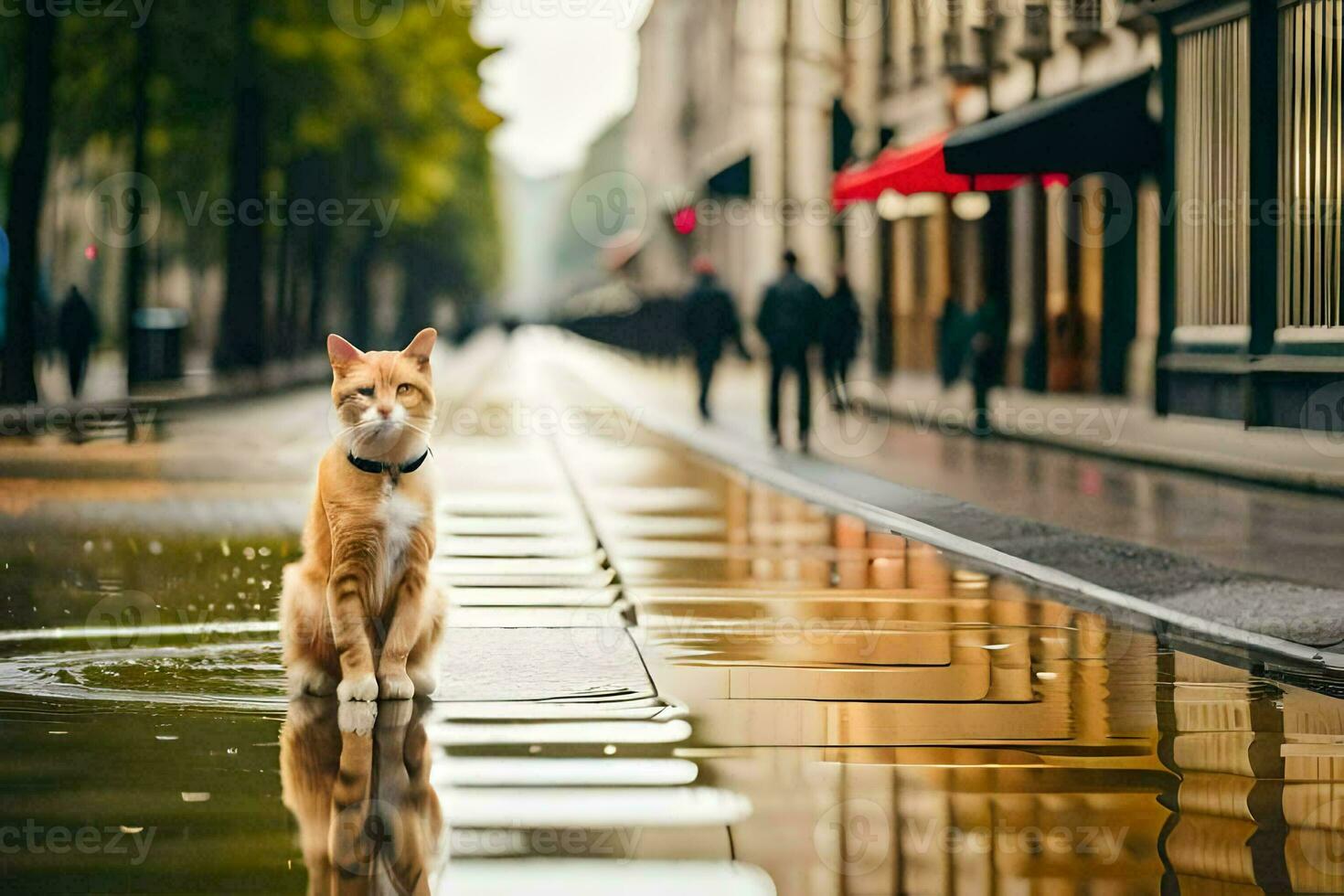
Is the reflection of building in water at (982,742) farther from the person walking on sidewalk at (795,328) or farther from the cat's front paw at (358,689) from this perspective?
the person walking on sidewalk at (795,328)

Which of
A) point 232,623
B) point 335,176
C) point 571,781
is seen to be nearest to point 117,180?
point 335,176

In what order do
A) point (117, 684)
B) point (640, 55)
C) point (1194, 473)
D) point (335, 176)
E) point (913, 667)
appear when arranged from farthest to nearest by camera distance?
1. point (640, 55)
2. point (335, 176)
3. point (1194, 473)
4. point (913, 667)
5. point (117, 684)

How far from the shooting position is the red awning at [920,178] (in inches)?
1249

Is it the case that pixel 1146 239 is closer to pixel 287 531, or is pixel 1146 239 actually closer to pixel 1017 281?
pixel 1017 281

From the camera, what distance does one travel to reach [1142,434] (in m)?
26.1

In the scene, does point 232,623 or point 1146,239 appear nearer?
point 232,623

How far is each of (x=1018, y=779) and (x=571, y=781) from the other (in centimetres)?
133

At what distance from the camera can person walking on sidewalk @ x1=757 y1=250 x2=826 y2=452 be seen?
26.5m

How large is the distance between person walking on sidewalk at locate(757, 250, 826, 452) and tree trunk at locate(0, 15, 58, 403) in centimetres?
1183

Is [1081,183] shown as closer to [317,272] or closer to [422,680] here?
[422,680]

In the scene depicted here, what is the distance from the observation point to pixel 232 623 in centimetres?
1127

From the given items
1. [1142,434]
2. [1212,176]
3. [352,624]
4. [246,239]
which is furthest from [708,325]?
[352,624]

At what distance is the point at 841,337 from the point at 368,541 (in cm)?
2477

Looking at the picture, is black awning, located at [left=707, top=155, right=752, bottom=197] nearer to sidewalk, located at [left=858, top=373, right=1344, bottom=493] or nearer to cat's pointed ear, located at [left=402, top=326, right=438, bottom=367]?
sidewalk, located at [left=858, top=373, right=1344, bottom=493]
